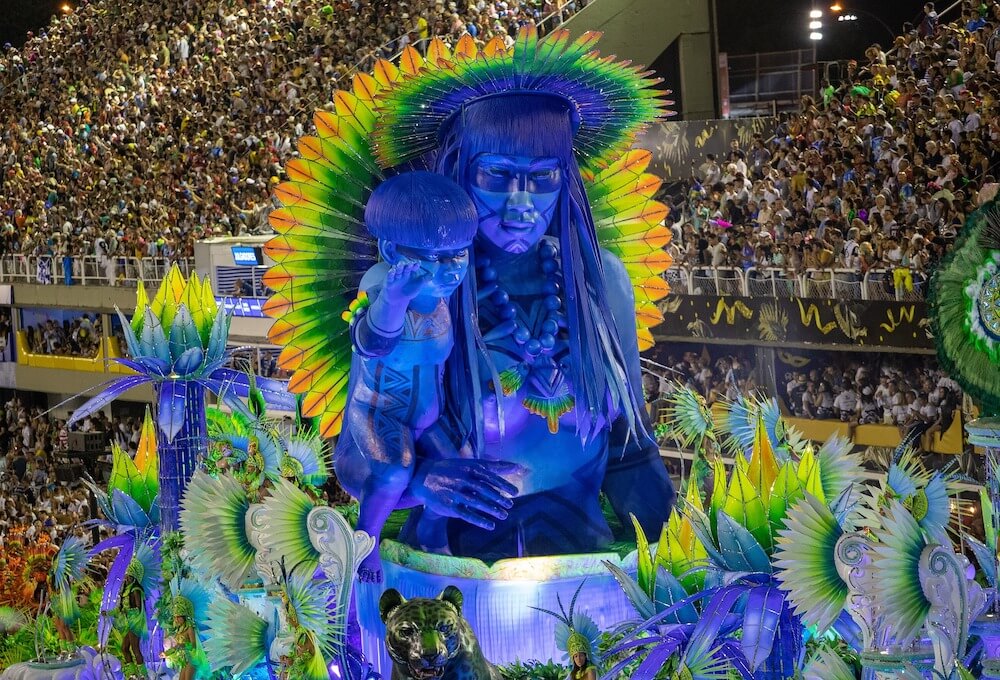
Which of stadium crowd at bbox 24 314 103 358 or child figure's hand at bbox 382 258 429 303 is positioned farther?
stadium crowd at bbox 24 314 103 358

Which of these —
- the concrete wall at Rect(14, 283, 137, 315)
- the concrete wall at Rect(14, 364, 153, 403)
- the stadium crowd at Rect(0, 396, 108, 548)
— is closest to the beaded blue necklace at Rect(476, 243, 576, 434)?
the stadium crowd at Rect(0, 396, 108, 548)

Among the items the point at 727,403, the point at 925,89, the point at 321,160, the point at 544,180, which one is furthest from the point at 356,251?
the point at 925,89

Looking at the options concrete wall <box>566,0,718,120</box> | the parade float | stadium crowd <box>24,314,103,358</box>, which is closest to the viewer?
the parade float

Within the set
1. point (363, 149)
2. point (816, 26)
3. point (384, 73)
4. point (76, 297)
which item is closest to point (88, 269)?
point (76, 297)

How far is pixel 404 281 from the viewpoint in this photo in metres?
4.50

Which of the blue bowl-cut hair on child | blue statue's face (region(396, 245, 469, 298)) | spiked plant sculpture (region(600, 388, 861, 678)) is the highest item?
the blue bowl-cut hair on child

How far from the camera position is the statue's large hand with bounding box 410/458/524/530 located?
459cm

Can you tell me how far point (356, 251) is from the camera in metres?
5.09

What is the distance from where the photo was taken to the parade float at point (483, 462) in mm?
4023

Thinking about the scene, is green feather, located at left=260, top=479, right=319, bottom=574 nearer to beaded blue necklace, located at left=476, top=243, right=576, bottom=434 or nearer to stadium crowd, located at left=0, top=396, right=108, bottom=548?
beaded blue necklace, located at left=476, top=243, right=576, bottom=434

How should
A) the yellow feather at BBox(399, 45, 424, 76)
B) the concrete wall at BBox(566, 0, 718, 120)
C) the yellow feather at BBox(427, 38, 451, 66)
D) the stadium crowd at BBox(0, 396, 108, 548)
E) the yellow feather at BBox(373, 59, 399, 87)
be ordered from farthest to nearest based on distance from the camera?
1. the concrete wall at BBox(566, 0, 718, 120)
2. the stadium crowd at BBox(0, 396, 108, 548)
3. the yellow feather at BBox(373, 59, 399, 87)
4. the yellow feather at BBox(399, 45, 424, 76)
5. the yellow feather at BBox(427, 38, 451, 66)

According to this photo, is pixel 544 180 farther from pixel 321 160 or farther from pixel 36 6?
pixel 36 6

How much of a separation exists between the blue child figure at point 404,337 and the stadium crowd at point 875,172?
213 inches

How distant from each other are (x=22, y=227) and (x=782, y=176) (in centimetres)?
1282
